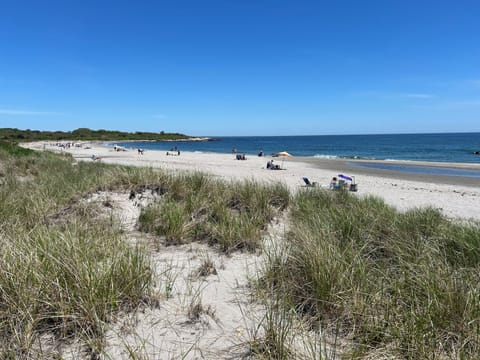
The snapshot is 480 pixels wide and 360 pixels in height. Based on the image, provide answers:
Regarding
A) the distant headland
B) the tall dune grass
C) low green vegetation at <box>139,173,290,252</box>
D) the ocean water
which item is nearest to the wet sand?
the ocean water

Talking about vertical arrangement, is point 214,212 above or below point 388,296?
above

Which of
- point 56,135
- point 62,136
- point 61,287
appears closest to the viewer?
point 61,287

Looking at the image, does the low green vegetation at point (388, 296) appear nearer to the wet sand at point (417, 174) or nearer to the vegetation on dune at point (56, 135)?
the wet sand at point (417, 174)

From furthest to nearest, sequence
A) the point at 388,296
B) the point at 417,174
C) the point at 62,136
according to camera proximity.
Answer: the point at 62,136 < the point at 417,174 < the point at 388,296

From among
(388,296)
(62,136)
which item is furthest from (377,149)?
(62,136)

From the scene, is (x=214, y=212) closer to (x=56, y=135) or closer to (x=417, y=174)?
(x=417, y=174)

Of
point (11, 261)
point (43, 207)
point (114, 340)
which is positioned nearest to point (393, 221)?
point (114, 340)

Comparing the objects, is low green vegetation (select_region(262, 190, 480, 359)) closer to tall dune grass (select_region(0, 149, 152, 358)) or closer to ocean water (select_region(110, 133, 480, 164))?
tall dune grass (select_region(0, 149, 152, 358))

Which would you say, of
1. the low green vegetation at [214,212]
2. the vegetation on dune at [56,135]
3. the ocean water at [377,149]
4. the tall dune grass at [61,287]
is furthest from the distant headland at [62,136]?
the tall dune grass at [61,287]

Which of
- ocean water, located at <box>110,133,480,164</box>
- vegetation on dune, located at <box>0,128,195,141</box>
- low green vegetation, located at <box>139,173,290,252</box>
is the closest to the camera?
low green vegetation, located at <box>139,173,290,252</box>

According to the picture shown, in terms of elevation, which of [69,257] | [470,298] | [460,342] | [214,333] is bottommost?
[214,333]

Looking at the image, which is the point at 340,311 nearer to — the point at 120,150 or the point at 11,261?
the point at 11,261

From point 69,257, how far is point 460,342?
128 inches

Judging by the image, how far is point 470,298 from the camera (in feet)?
7.52
